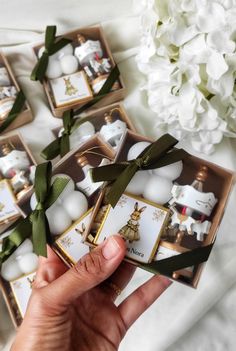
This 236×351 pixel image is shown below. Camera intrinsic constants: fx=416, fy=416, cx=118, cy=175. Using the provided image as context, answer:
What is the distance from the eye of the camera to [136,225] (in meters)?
0.64

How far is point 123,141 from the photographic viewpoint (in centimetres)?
69

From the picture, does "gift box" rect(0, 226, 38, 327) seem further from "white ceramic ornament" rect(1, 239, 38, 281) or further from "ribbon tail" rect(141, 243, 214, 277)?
"ribbon tail" rect(141, 243, 214, 277)

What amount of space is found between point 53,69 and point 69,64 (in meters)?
0.04

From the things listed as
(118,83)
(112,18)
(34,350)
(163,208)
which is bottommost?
(34,350)

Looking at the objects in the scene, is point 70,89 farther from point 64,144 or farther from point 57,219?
point 57,219

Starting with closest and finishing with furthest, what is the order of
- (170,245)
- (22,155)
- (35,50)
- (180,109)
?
1. (170,245)
2. (180,109)
3. (22,155)
4. (35,50)

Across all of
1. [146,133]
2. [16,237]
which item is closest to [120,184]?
[16,237]

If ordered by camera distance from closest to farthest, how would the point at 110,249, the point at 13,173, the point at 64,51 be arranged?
the point at 110,249 < the point at 13,173 < the point at 64,51

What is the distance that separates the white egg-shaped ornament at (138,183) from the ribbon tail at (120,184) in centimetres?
2

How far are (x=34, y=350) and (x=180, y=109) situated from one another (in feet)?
1.53

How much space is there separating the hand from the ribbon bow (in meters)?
0.08

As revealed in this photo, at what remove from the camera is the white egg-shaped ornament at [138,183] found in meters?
0.66

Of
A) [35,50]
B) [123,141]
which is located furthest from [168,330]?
[35,50]

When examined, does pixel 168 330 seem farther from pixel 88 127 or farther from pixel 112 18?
pixel 112 18
